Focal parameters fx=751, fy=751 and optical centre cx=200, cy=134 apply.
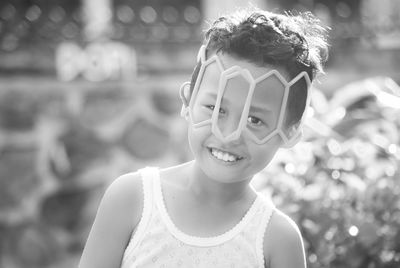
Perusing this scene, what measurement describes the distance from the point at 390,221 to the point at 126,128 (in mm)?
1828

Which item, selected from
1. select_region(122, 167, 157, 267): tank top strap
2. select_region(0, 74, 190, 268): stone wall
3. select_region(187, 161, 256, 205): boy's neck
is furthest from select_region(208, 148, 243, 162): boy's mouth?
select_region(0, 74, 190, 268): stone wall

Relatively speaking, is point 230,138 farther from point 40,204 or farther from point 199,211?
point 40,204

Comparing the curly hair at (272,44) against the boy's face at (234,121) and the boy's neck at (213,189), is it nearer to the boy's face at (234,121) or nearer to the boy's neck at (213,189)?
the boy's face at (234,121)

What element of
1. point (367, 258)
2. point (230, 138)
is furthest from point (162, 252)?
point (367, 258)

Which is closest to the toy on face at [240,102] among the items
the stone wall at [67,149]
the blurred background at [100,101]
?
the blurred background at [100,101]

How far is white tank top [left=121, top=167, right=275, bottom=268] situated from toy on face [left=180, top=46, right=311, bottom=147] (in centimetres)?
26

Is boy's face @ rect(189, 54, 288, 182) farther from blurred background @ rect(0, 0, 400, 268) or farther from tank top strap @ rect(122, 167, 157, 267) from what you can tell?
blurred background @ rect(0, 0, 400, 268)

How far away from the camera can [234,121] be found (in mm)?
1854

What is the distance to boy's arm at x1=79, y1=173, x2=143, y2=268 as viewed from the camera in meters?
1.96

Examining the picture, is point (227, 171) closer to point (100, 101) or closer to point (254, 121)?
point (254, 121)

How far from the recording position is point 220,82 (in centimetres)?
185

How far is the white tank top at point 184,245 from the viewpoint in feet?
6.33

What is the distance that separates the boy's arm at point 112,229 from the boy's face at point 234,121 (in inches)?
9.3

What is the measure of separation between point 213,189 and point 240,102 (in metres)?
0.29
